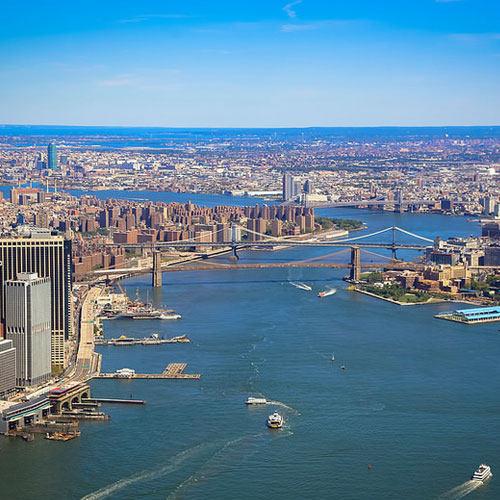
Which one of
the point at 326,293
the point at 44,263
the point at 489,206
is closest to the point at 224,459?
the point at 44,263

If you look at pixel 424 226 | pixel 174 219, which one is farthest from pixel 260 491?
pixel 424 226

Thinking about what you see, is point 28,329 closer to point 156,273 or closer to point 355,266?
point 156,273

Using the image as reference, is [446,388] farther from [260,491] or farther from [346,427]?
[260,491]

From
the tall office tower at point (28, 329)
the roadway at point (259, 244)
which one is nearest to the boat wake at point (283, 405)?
the tall office tower at point (28, 329)

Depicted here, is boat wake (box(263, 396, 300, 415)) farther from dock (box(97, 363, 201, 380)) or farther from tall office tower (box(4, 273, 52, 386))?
tall office tower (box(4, 273, 52, 386))

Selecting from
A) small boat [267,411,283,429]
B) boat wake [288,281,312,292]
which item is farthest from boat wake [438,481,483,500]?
boat wake [288,281,312,292]

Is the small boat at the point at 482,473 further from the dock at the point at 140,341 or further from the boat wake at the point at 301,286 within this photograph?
the boat wake at the point at 301,286
